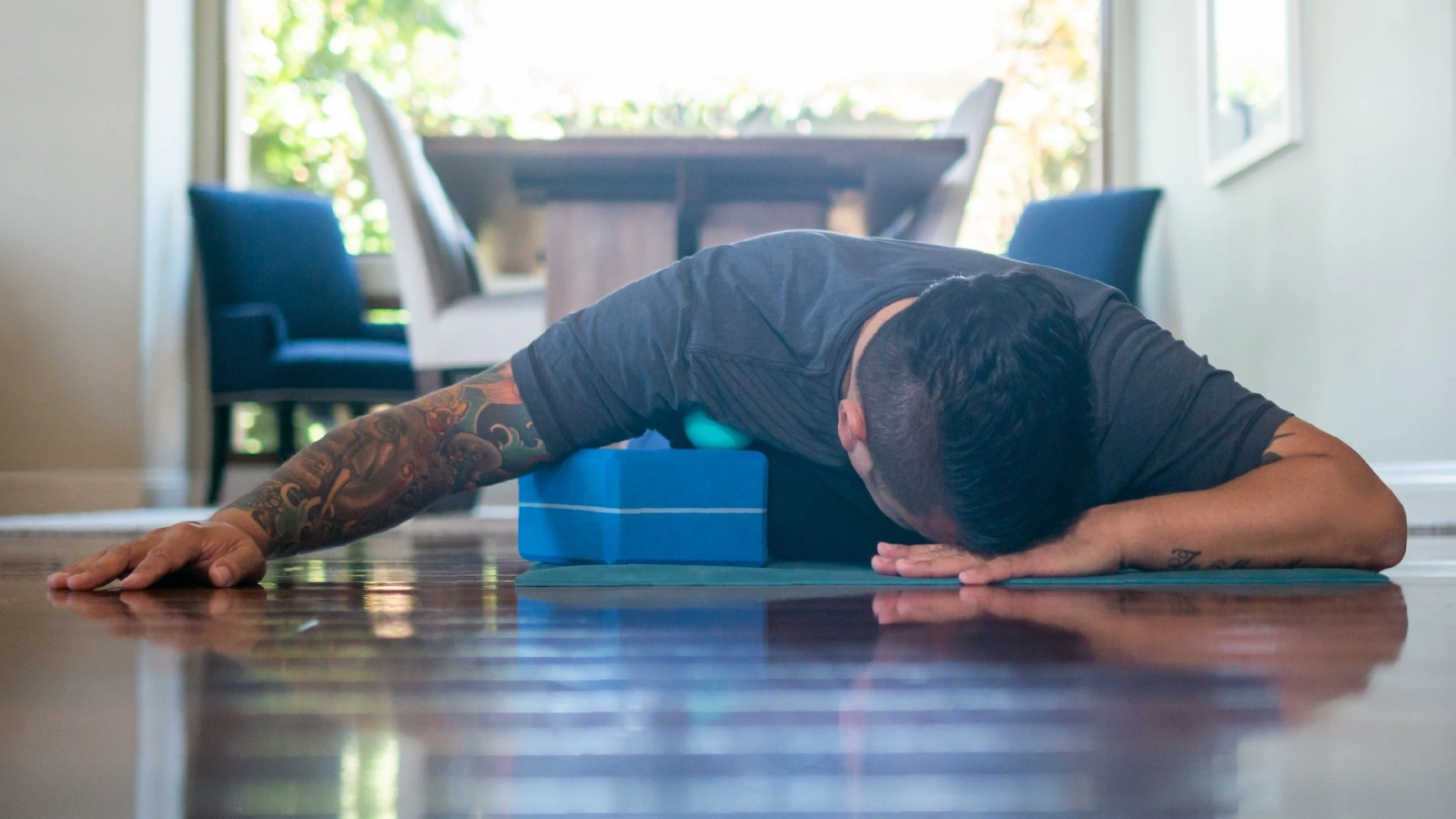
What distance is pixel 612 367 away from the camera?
60.2 inches

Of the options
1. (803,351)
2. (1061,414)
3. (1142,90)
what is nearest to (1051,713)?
(1061,414)

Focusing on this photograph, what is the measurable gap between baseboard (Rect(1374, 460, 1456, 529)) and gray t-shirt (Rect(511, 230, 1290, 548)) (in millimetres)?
1423

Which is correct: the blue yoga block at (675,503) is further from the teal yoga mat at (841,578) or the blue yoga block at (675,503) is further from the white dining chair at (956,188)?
the white dining chair at (956,188)

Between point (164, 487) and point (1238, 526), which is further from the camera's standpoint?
point (164, 487)

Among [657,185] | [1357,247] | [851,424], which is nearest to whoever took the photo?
[851,424]

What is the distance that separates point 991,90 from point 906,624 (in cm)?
296

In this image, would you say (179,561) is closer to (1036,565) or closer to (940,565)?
(940,565)

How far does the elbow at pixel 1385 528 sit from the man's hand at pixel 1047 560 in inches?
12.1

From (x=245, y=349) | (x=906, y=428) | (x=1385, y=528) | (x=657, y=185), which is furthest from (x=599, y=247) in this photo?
(x=1385, y=528)

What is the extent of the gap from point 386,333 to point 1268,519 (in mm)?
3637

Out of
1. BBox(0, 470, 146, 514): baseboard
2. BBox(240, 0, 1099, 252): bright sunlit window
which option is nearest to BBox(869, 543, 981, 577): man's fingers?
BBox(0, 470, 146, 514): baseboard

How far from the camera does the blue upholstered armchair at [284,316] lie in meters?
4.04

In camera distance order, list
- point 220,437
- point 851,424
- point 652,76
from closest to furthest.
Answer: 1. point 851,424
2. point 220,437
3. point 652,76

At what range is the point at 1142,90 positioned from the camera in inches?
190
